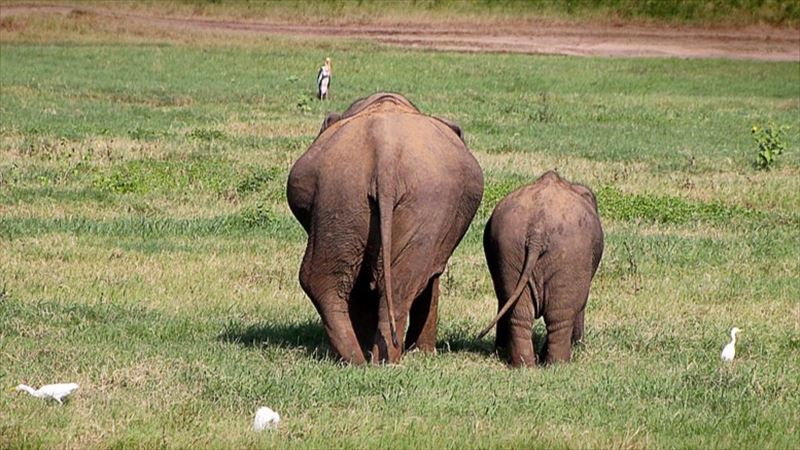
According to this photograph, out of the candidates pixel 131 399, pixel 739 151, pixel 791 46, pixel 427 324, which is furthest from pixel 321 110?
pixel 791 46

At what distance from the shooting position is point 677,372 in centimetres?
986

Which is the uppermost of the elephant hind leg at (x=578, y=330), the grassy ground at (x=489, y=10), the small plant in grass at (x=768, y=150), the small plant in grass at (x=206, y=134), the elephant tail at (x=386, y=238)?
the elephant tail at (x=386, y=238)

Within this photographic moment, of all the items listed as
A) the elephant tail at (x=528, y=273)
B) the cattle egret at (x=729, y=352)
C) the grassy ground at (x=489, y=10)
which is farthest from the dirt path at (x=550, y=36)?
the elephant tail at (x=528, y=273)

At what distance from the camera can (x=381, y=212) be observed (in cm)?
946

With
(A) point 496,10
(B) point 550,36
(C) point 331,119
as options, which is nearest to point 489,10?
(A) point 496,10

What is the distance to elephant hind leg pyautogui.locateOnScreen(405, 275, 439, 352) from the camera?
1054 centimetres

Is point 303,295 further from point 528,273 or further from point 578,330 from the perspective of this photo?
point 528,273

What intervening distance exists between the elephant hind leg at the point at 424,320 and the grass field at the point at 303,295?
0.91ft

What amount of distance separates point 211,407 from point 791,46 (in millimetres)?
43813

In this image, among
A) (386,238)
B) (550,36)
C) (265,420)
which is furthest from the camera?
(550,36)

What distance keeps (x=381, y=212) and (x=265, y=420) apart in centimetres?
197

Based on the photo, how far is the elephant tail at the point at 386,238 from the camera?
941cm

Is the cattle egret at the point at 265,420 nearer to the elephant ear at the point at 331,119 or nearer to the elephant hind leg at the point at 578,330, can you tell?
the elephant ear at the point at 331,119

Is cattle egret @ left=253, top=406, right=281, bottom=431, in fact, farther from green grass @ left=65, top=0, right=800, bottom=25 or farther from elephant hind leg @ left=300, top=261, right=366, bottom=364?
green grass @ left=65, top=0, right=800, bottom=25
